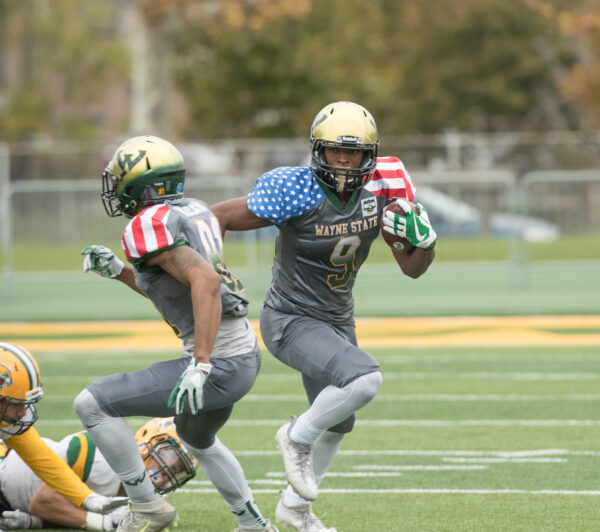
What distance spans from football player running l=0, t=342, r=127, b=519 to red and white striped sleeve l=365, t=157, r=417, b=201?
1.69 metres

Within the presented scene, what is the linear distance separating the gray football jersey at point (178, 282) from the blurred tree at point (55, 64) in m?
36.7

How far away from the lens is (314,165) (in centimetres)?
510

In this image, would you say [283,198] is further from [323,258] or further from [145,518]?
[145,518]

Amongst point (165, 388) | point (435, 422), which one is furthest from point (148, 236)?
point (435, 422)

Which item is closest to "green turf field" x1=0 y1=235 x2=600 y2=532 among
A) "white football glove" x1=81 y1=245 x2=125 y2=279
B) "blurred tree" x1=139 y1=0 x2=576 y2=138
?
"white football glove" x1=81 y1=245 x2=125 y2=279

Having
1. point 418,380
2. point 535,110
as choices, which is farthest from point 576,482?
point 535,110

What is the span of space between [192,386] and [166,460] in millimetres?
944

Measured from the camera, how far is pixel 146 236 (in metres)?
4.58

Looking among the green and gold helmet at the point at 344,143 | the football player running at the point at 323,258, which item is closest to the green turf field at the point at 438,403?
the football player running at the point at 323,258

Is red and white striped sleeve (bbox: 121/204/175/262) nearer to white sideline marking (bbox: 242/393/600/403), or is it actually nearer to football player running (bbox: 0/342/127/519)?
football player running (bbox: 0/342/127/519)

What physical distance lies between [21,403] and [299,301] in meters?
1.28

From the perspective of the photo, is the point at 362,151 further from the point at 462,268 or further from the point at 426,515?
the point at 462,268

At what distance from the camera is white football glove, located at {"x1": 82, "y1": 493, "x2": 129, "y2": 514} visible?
16.9ft

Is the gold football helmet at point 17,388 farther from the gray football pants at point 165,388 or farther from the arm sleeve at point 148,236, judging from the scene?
the arm sleeve at point 148,236
